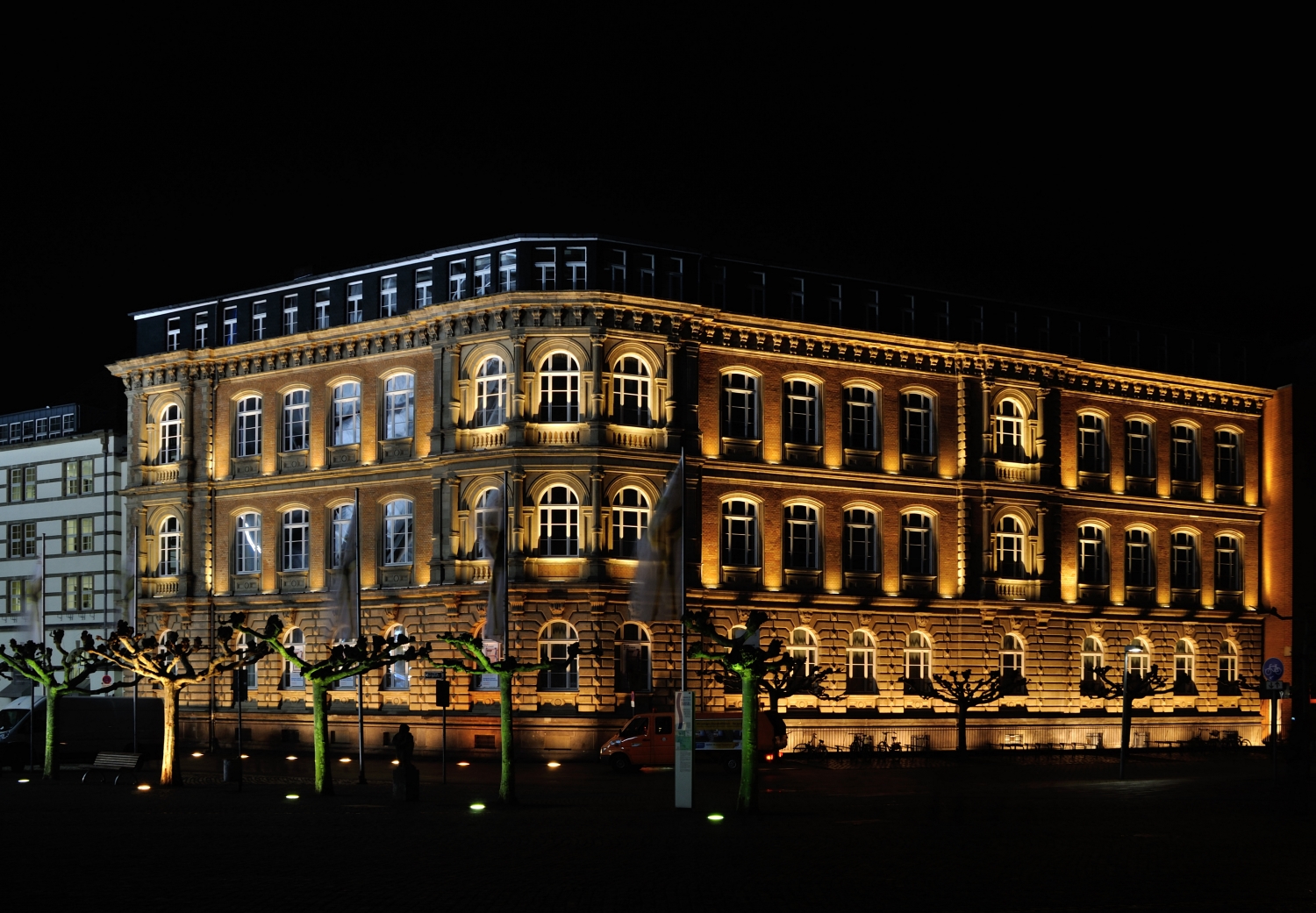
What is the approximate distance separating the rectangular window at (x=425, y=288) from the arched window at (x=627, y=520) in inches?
427

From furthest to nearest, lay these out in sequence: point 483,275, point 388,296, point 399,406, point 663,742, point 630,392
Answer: point 388,296 → point 399,406 → point 483,275 → point 630,392 → point 663,742

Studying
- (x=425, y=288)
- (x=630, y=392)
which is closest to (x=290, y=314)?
(x=425, y=288)

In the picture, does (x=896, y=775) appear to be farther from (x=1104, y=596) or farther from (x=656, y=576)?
(x=1104, y=596)

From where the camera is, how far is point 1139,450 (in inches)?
3147

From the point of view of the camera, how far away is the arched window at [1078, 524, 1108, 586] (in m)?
77.4

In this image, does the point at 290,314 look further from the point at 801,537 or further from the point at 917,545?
the point at 917,545

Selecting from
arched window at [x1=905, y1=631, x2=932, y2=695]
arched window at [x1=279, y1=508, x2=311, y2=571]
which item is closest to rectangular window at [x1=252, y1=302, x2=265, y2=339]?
arched window at [x1=279, y1=508, x2=311, y2=571]

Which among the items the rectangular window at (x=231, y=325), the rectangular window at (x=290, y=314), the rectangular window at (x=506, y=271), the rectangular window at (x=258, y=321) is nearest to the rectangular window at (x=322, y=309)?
the rectangular window at (x=290, y=314)

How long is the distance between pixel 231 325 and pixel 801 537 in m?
25.3

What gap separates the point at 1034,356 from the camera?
75312 mm

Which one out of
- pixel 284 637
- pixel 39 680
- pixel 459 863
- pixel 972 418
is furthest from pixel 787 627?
pixel 459 863

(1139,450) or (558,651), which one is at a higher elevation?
(1139,450)

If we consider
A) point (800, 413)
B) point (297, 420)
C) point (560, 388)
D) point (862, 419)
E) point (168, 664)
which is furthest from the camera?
point (297, 420)

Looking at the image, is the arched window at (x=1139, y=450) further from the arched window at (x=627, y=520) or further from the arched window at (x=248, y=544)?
the arched window at (x=248, y=544)
